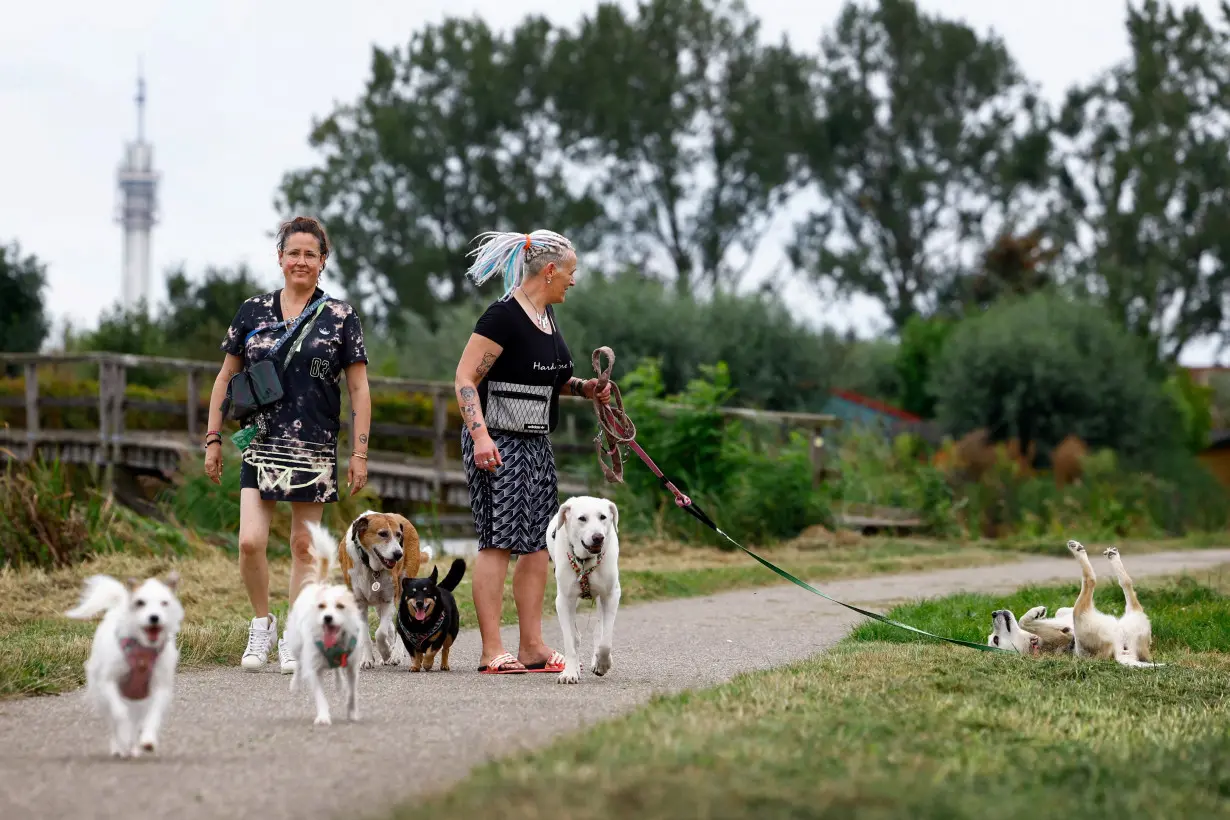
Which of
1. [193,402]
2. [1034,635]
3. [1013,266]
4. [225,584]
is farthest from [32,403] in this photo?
[1013,266]

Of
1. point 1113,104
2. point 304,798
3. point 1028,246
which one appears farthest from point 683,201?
point 304,798

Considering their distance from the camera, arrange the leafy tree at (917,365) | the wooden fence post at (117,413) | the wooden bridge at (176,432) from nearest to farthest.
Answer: the wooden bridge at (176,432) < the wooden fence post at (117,413) < the leafy tree at (917,365)

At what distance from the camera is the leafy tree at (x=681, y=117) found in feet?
163

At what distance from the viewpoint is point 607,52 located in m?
50.4

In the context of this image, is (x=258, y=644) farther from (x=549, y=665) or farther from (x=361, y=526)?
(x=549, y=665)

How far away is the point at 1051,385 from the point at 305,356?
25.6 meters

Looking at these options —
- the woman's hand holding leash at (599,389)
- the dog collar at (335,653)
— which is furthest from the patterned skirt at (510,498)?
the dog collar at (335,653)

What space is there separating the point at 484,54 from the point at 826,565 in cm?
3922

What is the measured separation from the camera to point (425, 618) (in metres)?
7.25

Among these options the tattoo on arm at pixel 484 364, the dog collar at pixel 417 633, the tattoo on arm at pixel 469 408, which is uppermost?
the tattoo on arm at pixel 484 364

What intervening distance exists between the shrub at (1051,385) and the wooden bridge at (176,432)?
11.5m

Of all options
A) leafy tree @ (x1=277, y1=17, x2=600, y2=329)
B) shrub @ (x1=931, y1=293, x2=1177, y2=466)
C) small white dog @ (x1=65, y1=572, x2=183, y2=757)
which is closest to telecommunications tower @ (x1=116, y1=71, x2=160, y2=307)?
leafy tree @ (x1=277, y1=17, x2=600, y2=329)

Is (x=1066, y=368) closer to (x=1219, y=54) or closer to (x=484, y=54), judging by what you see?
(x=1219, y=54)

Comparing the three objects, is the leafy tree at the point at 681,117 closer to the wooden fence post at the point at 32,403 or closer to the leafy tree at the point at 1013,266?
the leafy tree at the point at 1013,266
